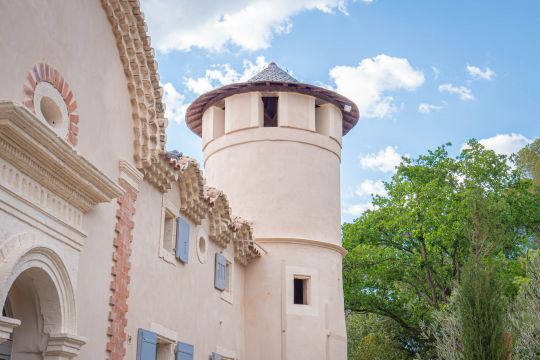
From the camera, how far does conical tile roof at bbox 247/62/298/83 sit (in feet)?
62.8

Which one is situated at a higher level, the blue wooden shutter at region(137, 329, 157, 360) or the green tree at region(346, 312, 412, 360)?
the green tree at region(346, 312, 412, 360)

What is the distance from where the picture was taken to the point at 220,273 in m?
15.6

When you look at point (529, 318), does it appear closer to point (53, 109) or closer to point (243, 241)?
point (243, 241)

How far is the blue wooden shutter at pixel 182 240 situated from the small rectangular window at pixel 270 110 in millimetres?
6948

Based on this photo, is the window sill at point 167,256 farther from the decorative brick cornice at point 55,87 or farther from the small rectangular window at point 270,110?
the small rectangular window at point 270,110

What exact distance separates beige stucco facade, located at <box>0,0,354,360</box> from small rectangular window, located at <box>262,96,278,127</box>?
1077 millimetres

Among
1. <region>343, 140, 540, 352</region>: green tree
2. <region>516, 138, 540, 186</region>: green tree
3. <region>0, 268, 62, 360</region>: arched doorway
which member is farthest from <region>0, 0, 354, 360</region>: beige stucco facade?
<region>516, 138, 540, 186</region>: green tree

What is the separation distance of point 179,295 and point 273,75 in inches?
327

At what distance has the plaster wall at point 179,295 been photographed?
11.6m

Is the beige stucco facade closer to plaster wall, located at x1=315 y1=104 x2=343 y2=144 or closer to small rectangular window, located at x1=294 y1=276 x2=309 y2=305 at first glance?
plaster wall, located at x1=315 y1=104 x2=343 y2=144

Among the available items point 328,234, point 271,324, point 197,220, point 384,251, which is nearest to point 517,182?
point 384,251

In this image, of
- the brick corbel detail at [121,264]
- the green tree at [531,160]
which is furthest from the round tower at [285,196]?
the green tree at [531,160]

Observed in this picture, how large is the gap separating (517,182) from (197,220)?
55.4ft

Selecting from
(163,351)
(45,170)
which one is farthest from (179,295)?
(45,170)
